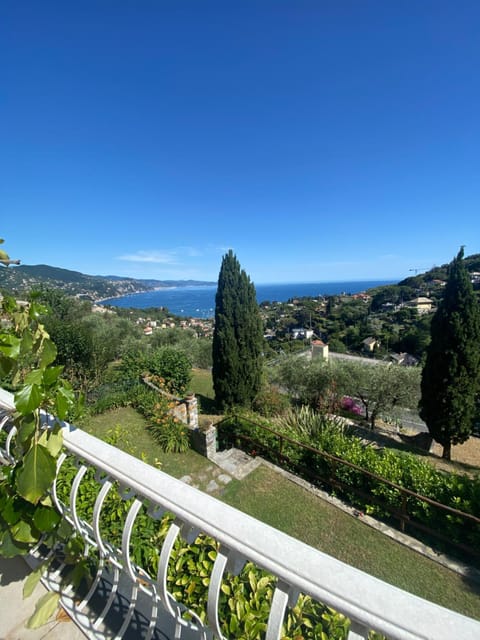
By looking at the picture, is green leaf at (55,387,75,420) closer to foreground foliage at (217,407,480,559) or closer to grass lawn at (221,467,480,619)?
grass lawn at (221,467,480,619)

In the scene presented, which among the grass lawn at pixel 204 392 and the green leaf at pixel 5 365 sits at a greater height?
the green leaf at pixel 5 365

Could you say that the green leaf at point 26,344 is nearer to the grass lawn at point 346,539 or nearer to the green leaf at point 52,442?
the green leaf at point 52,442

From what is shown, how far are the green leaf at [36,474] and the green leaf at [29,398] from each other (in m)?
0.17

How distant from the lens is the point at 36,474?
2.97 feet

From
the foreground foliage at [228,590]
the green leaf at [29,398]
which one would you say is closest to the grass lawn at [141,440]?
the foreground foliage at [228,590]

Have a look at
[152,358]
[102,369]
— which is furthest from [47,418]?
[102,369]

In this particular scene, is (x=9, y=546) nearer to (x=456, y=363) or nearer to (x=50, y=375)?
(x=50, y=375)

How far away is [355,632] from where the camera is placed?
0.60 meters

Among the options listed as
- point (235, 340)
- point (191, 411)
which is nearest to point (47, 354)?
point (191, 411)

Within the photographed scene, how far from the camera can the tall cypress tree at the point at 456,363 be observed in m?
8.46

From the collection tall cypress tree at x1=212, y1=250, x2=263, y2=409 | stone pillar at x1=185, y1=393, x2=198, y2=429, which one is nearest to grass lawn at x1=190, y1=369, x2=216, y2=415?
tall cypress tree at x1=212, y1=250, x2=263, y2=409

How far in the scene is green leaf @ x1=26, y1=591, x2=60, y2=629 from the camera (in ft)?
3.51

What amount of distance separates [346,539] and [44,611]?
445cm

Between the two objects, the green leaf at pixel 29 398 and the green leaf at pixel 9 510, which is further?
the green leaf at pixel 9 510
